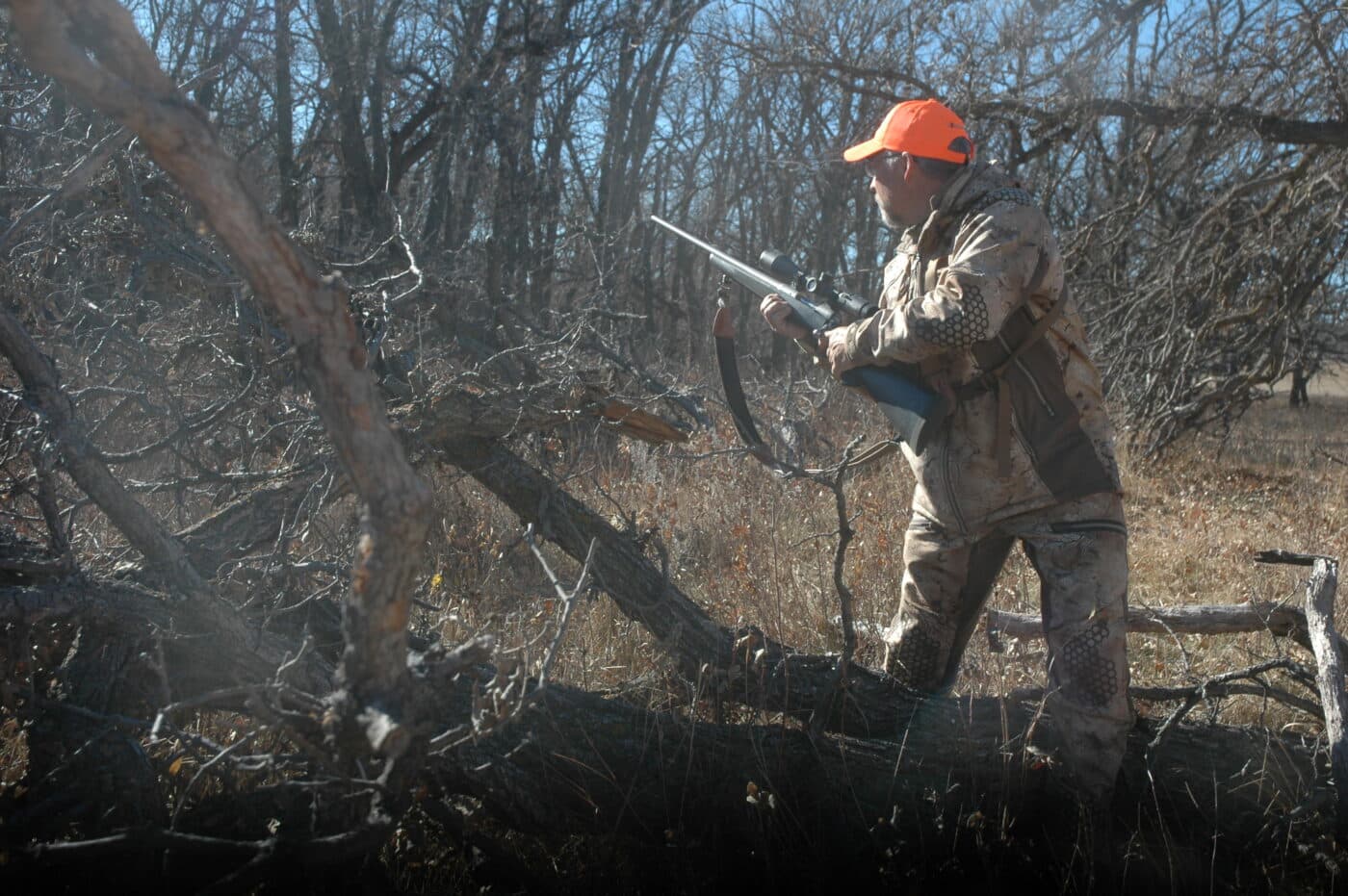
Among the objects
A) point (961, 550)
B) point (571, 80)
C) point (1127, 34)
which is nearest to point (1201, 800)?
point (961, 550)

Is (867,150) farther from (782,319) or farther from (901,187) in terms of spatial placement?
(782,319)

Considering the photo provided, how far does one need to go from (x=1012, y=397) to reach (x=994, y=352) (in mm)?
143

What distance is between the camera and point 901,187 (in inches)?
125

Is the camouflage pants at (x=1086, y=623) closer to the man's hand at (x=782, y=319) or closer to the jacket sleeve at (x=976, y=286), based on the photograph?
the jacket sleeve at (x=976, y=286)

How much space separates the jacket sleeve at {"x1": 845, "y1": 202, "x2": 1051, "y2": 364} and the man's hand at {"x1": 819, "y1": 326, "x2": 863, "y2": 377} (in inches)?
9.3

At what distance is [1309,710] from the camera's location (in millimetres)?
3201

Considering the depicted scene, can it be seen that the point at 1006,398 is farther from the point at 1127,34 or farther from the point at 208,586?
the point at 1127,34

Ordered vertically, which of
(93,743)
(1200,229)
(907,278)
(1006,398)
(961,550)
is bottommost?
(93,743)

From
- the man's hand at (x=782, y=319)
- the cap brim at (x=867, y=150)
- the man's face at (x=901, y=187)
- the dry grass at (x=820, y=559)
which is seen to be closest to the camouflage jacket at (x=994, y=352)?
the man's face at (x=901, y=187)

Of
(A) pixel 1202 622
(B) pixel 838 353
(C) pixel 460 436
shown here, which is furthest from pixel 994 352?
(C) pixel 460 436

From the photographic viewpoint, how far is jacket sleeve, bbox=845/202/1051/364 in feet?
9.25

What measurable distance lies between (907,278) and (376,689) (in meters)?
2.18

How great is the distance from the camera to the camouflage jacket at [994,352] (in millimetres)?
2848

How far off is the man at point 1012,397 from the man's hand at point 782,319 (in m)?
0.32
